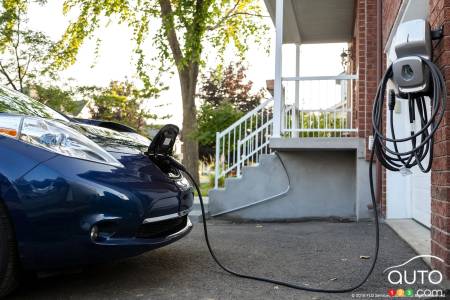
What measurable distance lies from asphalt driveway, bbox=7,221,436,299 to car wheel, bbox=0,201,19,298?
0.27m

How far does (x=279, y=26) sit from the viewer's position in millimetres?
6910

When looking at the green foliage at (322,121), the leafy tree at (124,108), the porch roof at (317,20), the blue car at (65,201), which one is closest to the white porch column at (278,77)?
the green foliage at (322,121)

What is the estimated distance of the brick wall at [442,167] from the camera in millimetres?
2635

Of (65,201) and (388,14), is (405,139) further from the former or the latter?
(388,14)

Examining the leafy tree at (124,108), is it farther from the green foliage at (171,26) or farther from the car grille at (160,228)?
the car grille at (160,228)

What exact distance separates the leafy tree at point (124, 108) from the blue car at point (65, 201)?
15563 millimetres

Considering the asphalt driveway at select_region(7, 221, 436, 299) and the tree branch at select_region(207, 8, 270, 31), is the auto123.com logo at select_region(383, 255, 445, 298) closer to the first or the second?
the asphalt driveway at select_region(7, 221, 436, 299)

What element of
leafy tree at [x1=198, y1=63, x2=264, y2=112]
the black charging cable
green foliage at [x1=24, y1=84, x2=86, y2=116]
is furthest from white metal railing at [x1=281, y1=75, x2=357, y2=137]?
leafy tree at [x1=198, y1=63, x2=264, y2=112]

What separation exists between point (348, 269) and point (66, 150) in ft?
6.68

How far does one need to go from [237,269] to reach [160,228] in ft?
2.33

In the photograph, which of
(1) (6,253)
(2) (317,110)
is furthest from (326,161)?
(1) (6,253)

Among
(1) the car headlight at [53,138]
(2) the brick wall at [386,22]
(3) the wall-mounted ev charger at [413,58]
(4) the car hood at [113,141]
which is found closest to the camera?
(1) the car headlight at [53,138]

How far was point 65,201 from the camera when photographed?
96.0 inches

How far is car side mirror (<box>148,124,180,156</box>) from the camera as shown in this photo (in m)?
3.21
